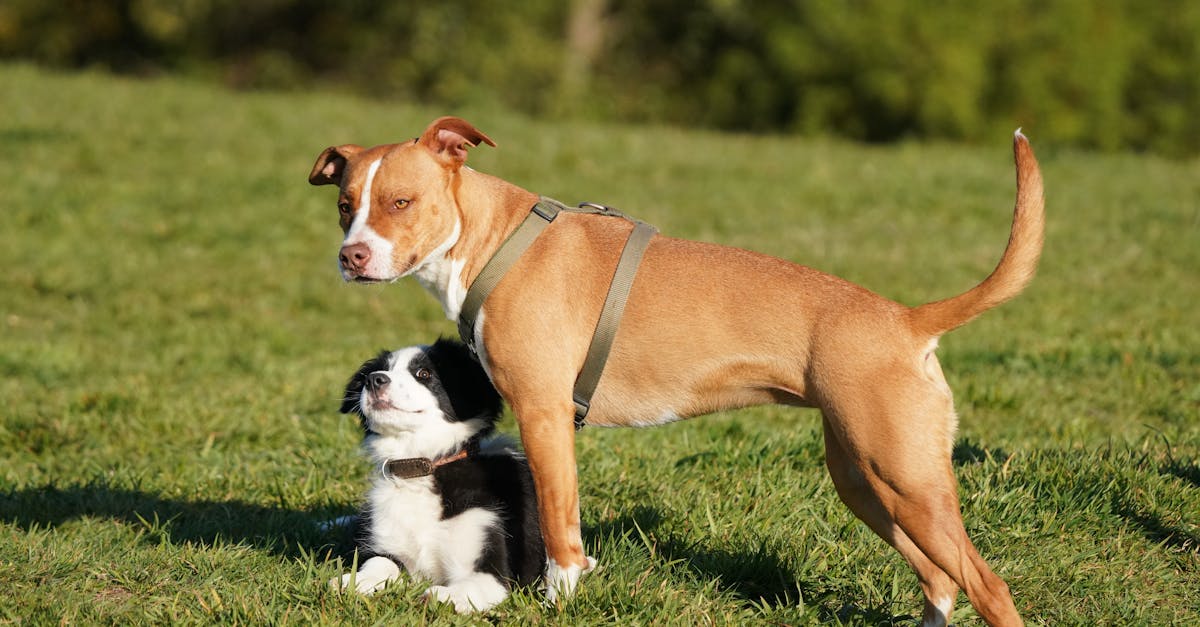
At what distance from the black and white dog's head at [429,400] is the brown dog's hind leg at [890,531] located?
137 cm

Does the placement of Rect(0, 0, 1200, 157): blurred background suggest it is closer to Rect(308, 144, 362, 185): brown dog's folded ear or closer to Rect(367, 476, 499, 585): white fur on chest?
Rect(308, 144, 362, 185): brown dog's folded ear

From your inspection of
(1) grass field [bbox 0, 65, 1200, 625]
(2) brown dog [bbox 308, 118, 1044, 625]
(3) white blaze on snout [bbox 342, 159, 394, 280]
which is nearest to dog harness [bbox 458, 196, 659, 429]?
(2) brown dog [bbox 308, 118, 1044, 625]

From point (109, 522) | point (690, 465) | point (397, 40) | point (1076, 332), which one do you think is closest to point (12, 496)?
point (109, 522)

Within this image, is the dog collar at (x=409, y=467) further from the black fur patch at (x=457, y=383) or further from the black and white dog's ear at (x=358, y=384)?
the black and white dog's ear at (x=358, y=384)

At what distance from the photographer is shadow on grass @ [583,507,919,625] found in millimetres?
4270

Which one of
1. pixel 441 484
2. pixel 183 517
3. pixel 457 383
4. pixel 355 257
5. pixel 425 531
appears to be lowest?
pixel 183 517

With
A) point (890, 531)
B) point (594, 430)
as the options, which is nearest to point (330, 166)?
point (594, 430)

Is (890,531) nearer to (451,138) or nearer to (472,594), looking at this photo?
(472,594)

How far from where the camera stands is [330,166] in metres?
4.71

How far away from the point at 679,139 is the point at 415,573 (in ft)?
47.5

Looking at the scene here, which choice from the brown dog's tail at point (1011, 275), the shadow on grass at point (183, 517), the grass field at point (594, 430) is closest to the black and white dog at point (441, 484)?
the grass field at point (594, 430)

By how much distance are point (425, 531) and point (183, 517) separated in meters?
1.39

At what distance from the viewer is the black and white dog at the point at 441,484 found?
14.4 ft

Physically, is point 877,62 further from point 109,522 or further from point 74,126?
point 109,522
